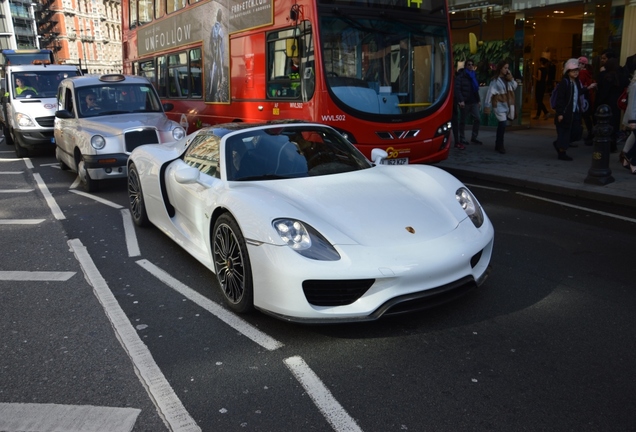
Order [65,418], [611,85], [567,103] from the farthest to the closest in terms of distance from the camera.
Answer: [611,85] → [567,103] → [65,418]

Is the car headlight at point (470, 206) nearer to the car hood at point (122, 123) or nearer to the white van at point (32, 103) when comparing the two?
the car hood at point (122, 123)

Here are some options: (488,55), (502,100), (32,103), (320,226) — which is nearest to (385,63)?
(502,100)

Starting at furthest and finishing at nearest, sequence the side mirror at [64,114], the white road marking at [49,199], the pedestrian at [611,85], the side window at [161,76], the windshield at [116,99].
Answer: the side window at [161,76], the pedestrian at [611,85], the windshield at [116,99], the side mirror at [64,114], the white road marking at [49,199]

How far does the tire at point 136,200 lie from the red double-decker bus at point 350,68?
275 cm

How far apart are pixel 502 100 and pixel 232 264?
361 inches

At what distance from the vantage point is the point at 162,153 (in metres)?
6.21

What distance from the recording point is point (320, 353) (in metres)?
3.55

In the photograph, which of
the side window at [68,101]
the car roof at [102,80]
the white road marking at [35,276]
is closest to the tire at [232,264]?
the white road marking at [35,276]

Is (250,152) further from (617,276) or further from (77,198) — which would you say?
(77,198)

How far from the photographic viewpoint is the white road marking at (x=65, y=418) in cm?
285

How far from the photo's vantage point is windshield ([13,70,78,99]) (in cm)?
1446

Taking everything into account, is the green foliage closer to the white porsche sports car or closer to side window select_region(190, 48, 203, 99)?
side window select_region(190, 48, 203, 99)

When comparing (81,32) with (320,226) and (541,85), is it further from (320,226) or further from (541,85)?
(320,226)

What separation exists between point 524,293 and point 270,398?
229cm
